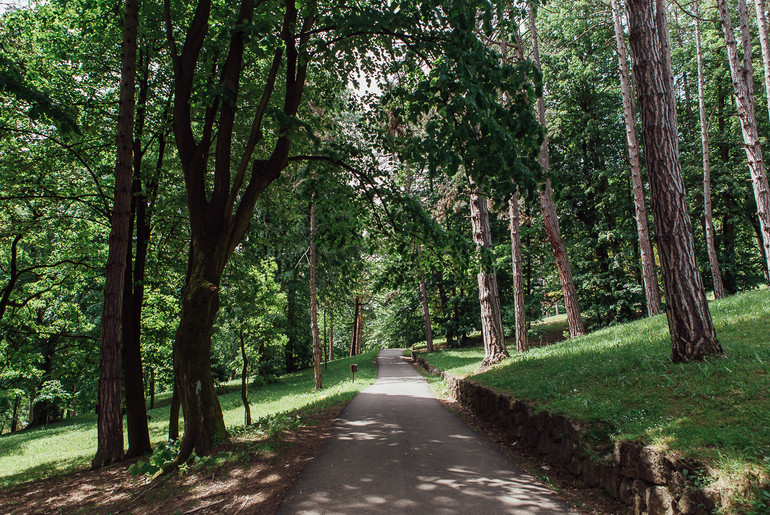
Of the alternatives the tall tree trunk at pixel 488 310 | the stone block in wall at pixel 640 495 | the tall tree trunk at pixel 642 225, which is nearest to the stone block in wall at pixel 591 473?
the stone block in wall at pixel 640 495

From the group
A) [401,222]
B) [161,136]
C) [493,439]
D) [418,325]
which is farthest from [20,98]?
[418,325]

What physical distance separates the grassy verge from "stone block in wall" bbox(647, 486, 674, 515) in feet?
1.15

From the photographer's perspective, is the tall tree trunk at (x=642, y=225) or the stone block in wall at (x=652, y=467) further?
the tall tree trunk at (x=642, y=225)

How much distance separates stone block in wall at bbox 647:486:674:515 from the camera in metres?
3.36

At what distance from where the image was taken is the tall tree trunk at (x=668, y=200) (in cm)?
568

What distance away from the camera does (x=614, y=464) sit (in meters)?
4.17

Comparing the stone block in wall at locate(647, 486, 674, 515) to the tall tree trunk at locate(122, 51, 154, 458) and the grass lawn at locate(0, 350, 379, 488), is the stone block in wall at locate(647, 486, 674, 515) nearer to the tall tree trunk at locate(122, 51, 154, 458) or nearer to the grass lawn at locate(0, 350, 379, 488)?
the grass lawn at locate(0, 350, 379, 488)

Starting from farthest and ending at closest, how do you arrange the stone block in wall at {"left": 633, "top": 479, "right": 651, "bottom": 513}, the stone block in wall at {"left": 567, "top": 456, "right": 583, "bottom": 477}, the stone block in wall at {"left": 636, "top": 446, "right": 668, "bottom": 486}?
the stone block in wall at {"left": 567, "top": 456, "right": 583, "bottom": 477} < the stone block in wall at {"left": 633, "top": 479, "right": 651, "bottom": 513} < the stone block in wall at {"left": 636, "top": 446, "right": 668, "bottom": 486}

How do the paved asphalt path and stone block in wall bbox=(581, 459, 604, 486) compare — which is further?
stone block in wall bbox=(581, 459, 604, 486)

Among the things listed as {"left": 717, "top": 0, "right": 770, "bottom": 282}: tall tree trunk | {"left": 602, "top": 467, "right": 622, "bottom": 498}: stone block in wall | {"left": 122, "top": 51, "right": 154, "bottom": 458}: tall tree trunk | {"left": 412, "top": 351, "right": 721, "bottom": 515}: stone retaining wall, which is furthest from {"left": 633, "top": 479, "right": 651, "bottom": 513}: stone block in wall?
{"left": 717, "top": 0, "right": 770, "bottom": 282}: tall tree trunk

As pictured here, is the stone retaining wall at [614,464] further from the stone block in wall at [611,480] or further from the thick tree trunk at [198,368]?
the thick tree trunk at [198,368]

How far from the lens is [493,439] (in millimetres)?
7102

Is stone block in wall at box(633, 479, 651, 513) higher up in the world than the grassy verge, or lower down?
A: lower down

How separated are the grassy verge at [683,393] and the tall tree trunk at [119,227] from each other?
7532mm
